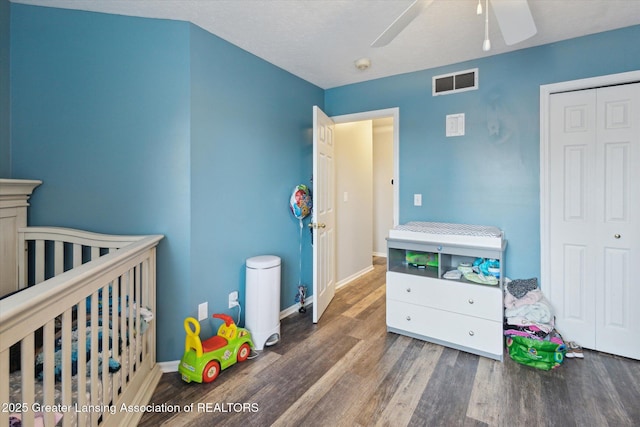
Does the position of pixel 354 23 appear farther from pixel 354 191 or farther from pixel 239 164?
pixel 354 191

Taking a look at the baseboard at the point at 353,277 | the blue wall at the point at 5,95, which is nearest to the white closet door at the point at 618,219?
the baseboard at the point at 353,277

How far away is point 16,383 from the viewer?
1.29m

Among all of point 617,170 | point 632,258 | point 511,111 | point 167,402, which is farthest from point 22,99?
point 632,258

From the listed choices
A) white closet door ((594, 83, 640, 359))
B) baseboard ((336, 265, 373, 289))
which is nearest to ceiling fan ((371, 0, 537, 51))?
white closet door ((594, 83, 640, 359))

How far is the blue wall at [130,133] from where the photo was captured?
2039 millimetres

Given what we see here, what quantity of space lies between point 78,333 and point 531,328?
109 inches

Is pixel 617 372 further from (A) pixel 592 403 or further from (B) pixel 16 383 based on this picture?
(B) pixel 16 383

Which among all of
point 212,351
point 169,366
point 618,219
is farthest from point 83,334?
point 618,219

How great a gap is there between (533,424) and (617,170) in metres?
1.92

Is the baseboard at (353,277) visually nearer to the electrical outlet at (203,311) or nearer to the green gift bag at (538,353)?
the electrical outlet at (203,311)

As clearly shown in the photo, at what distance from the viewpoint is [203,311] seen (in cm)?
230

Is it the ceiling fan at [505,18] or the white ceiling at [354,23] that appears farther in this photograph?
the white ceiling at [354,23]

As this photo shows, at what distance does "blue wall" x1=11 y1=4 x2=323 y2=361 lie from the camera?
2039 mm

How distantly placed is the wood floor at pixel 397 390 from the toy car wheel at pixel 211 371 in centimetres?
4
